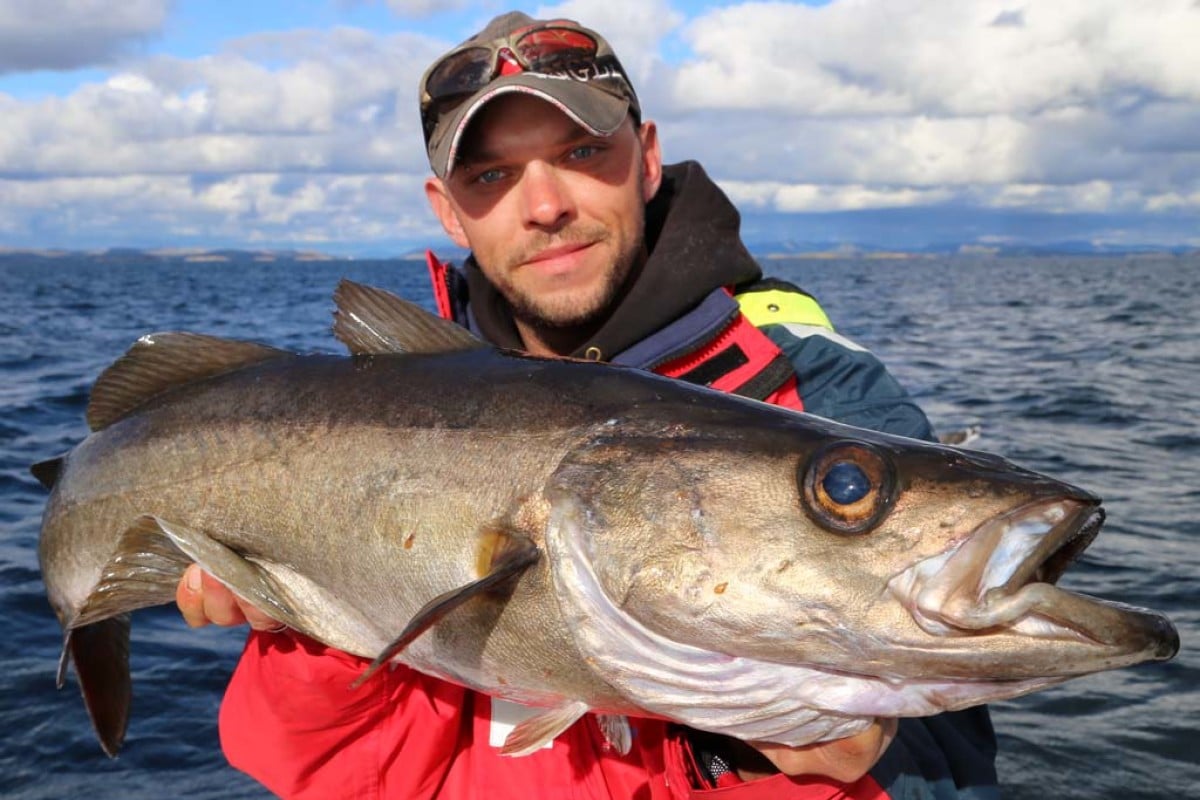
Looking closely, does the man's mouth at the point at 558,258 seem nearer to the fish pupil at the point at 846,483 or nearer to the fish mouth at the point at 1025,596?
the fish pupil at the point at 846,483

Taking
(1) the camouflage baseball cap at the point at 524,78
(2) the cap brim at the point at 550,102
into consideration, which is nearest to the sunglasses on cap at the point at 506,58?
(1) the camouflage baseball cap at the point at 524,78

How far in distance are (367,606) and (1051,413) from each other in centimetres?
1425

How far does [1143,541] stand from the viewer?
9.05m

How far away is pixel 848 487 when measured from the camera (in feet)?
7.48

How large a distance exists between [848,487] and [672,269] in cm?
196

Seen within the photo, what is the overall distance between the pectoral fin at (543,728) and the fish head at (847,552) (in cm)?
42

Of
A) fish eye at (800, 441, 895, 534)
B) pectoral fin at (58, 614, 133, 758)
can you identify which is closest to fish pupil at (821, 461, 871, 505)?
fish eye at (800, 441, 895, 534)

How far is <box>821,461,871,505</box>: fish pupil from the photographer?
89.3 inches

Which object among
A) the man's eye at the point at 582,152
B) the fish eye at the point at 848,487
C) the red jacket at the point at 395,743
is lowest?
the red jacket at the point at 395,743

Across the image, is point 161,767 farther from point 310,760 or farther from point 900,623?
point 900,623

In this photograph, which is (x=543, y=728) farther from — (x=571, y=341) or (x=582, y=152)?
(x=582, y=152)

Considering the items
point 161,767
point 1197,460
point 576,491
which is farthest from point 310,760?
point 1197,460

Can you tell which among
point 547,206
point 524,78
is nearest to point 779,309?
point 547,206

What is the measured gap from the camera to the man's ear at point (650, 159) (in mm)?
4543
